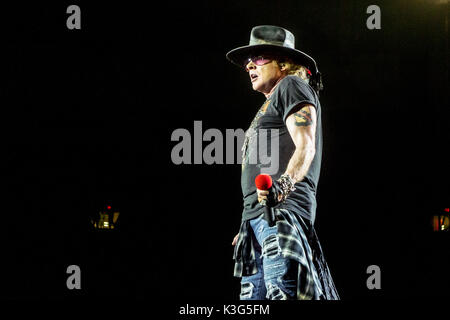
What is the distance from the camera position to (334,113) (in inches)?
145

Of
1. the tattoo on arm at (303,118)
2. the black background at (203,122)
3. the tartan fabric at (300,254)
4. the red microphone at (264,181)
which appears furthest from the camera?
the black background at (203,122)

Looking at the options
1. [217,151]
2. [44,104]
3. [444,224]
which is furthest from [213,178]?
[444,224]

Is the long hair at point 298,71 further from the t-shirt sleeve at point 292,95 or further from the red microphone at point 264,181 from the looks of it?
the red microphone at point 264,181

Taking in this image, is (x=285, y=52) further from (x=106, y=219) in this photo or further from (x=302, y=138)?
(x=106, y=219)

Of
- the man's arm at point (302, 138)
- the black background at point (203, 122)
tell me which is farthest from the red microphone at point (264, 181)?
the black background at point (203, 122)

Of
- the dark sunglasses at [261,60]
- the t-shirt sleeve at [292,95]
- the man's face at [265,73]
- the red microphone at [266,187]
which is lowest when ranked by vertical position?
the red microphone at [266,187]

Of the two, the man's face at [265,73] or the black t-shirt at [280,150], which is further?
the man's face at [265,73]

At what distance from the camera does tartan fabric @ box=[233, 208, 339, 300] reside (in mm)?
2531

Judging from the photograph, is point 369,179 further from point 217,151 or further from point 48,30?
point 48,30

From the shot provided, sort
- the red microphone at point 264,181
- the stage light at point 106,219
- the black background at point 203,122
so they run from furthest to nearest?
the stage light at point 106,219
the black background at point 203,122
the red microphone at point 264,181

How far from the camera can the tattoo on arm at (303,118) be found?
8.72ft

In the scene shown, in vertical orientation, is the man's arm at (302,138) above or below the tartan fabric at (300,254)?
above

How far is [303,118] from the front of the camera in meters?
2.67
